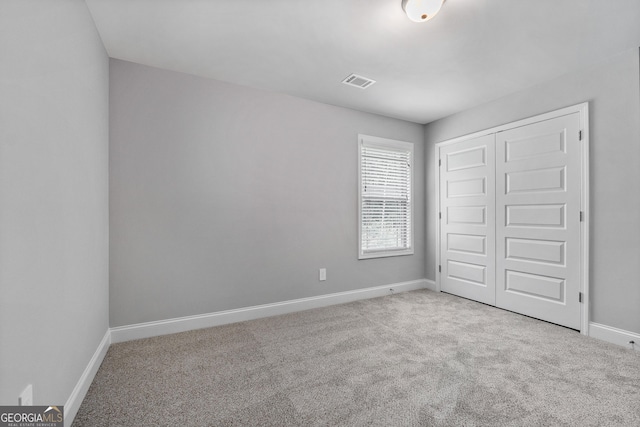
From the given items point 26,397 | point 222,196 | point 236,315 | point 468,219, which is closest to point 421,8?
point 222,196

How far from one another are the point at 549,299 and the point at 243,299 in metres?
3.19

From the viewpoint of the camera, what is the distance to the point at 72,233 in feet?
5.25

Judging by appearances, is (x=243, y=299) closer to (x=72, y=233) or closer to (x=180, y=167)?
(x=180, y=167)

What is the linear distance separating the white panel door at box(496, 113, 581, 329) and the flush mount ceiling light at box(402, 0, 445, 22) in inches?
78.2

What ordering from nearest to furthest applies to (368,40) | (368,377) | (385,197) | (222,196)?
1. (368,377)
2. (368,40)
3. (222,196)
4. (385,197)

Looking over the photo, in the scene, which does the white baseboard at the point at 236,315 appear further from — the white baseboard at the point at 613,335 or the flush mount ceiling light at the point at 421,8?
the flush mount ceiling light at the point at 421,8

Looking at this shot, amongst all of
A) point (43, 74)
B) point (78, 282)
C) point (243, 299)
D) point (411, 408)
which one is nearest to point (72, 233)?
point (78, 282)

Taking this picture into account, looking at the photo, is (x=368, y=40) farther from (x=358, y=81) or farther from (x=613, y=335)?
(x=613, y=335)

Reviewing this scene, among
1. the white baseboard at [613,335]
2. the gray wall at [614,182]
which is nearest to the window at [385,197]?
the gray wall at [614,182]

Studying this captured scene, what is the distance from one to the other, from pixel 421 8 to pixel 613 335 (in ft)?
10.2

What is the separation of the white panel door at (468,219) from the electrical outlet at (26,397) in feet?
13.1

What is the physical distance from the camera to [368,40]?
2227 mm

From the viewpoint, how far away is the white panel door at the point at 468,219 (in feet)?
11.3

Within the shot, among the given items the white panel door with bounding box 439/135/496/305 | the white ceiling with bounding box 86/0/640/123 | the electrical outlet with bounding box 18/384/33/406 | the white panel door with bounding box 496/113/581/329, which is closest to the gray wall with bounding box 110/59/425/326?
the white ceiling with bounding box 86/0/640/123
